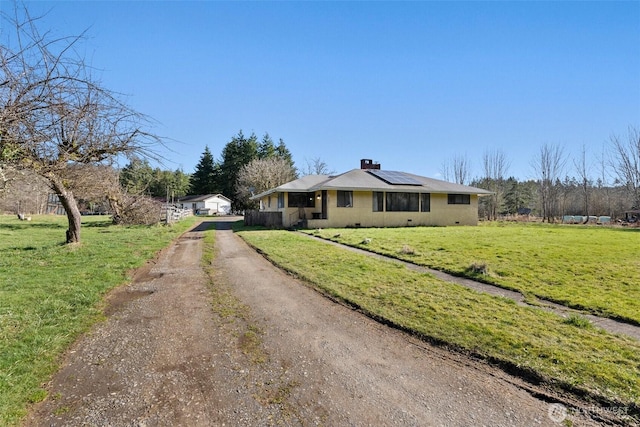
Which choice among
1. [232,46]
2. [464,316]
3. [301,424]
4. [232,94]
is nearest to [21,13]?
[301,424]

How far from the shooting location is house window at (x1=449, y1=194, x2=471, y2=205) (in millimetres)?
22109

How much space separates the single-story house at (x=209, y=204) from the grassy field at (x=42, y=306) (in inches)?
1652

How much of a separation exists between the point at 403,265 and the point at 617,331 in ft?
13.9

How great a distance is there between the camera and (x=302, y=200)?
20922 millimetres

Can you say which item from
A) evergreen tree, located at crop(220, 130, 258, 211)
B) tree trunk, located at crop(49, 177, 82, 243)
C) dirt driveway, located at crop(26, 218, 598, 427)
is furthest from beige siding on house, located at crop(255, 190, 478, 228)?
evergreen tree, located at crop(220, 130, 258, 211)

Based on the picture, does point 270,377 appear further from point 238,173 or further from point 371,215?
point 238,173

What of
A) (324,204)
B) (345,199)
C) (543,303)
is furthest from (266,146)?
(543,303)

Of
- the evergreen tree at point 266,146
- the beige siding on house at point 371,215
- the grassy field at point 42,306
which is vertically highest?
the evergreen tree at point 266,146

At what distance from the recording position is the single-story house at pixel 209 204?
165 ft

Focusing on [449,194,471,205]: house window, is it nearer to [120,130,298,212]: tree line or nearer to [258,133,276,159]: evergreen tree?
[120,130,298,212]: tree line

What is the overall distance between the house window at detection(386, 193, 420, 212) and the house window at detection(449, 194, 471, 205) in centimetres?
303

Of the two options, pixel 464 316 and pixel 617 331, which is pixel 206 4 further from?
pixel 617 331

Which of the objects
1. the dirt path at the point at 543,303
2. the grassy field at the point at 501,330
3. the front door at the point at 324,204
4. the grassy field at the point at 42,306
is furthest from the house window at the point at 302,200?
the grassy field at the point at 501,330

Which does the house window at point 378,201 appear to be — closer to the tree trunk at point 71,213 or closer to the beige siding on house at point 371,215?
the beige siding on house at point 371,215
